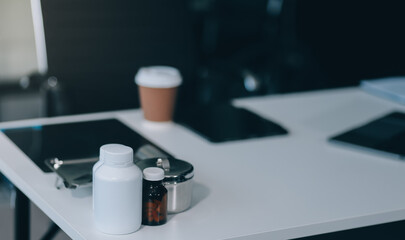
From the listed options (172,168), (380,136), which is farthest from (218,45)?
(172,168)

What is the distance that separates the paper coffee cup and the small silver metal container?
0.44m

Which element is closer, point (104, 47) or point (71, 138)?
point (71, 138)

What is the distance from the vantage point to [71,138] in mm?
1539

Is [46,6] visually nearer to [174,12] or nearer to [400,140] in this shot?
[174,12]

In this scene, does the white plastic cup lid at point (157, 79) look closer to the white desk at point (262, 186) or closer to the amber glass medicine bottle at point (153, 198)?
the white desk at point (262, 186)

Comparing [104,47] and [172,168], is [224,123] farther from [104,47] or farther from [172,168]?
[104,47]

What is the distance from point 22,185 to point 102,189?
29 centimetres

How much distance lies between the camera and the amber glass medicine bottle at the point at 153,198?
112 cm

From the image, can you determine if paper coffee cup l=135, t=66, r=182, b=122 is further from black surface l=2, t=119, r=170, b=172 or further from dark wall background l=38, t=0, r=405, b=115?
dark wall background l=38, t=0, r=405, b=115

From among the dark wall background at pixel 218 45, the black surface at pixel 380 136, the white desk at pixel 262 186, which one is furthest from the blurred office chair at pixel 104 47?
the black surface at pixel 380 136

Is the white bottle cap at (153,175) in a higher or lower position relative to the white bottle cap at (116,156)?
lower

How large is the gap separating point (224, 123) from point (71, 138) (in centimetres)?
40

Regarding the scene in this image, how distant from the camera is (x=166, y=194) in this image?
3.74ft

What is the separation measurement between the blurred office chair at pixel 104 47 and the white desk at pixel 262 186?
45 cm
